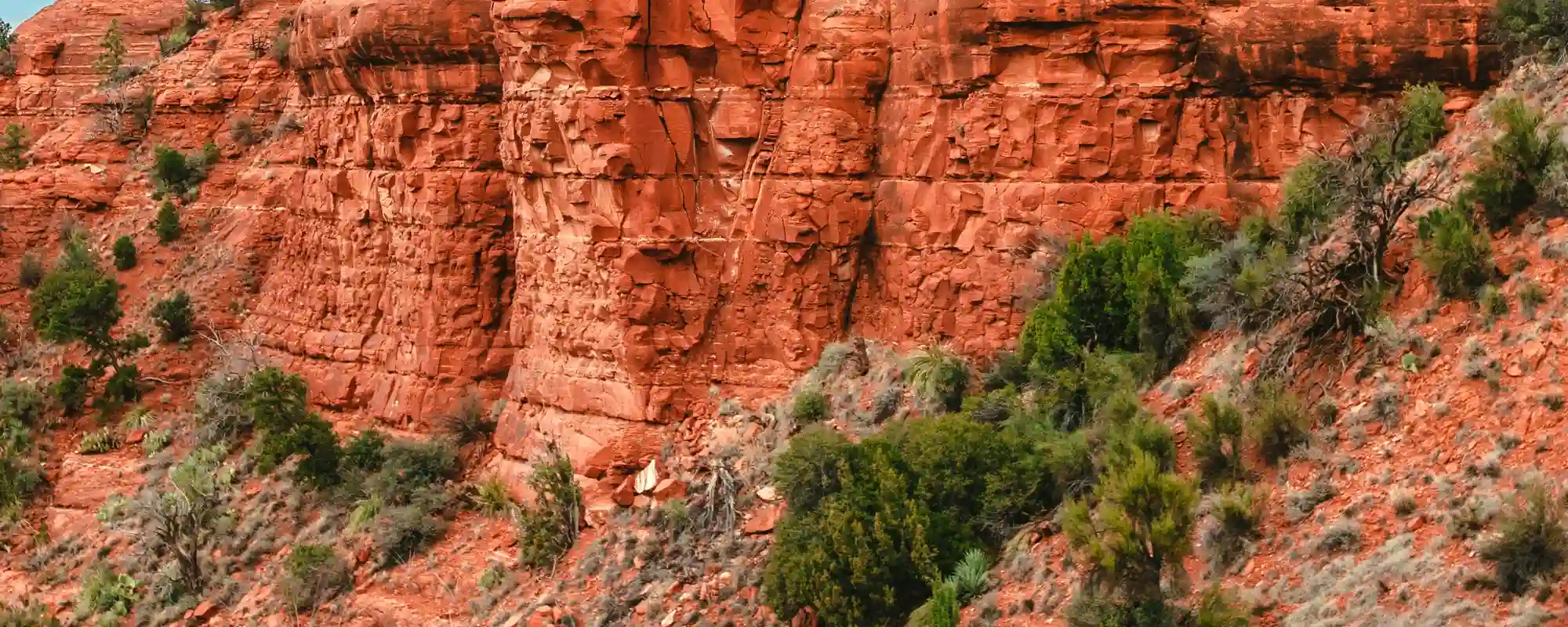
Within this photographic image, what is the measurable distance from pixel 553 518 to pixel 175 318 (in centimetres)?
1400

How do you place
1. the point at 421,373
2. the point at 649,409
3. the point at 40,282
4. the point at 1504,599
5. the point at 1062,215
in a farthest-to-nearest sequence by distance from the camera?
1. the point at 40,282
2. the point at 421,373
3. the point at 649,409
4. the point at 1062,215
5. the point at 1504,599

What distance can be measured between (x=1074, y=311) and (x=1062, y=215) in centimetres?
159

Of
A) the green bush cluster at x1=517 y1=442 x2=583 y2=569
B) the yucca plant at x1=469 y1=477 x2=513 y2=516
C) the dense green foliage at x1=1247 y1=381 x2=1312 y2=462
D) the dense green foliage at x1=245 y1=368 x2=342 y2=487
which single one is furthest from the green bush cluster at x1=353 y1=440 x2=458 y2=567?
the dense green foliage at x1=1247 y1=381 x2=1312 y2=462

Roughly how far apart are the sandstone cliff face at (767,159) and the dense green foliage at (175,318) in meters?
6.99

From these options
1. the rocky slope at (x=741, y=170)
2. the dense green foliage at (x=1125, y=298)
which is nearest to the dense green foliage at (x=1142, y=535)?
the dense green foliage at (x=1125, y=298)

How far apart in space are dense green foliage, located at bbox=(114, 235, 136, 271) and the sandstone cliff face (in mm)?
9634

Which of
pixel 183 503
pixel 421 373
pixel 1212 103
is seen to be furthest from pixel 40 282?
pixel 1212 103

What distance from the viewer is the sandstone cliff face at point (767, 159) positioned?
1014 inches

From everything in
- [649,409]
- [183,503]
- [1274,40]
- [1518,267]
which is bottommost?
[183,503]

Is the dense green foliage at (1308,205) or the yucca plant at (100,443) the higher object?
the dense green foliage at (1308,205)

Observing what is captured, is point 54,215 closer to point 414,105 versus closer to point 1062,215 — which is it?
point 414,105

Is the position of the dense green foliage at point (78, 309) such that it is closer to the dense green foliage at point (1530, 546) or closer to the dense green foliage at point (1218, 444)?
the dense green foliage at point (1218, 444)

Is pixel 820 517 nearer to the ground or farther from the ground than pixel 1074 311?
nearer to the ground

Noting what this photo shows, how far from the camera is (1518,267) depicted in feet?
68.2
